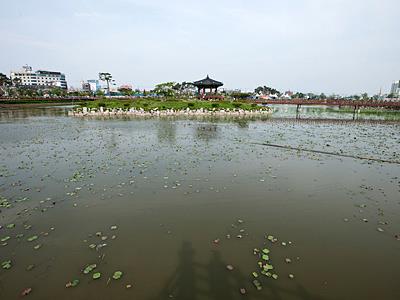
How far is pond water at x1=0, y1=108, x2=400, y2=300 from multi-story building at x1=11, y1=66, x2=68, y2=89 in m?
152

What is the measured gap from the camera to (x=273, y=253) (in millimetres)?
5422

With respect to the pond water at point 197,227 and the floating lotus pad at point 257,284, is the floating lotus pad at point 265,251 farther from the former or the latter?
the floating lotus pad at point 257,284

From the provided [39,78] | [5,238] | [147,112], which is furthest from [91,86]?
[5,238]

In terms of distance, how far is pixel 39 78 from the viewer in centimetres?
14212

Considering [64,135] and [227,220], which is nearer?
[227,220]

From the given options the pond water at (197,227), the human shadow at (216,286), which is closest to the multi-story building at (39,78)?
the pond water at (197,227)

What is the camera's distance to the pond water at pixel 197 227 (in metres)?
4.53

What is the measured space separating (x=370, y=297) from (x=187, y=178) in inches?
273

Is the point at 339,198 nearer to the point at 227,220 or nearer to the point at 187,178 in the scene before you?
the point at 227,220

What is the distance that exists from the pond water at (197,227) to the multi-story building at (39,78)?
152 meters

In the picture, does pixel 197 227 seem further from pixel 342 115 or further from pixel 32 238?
pixel 342 115

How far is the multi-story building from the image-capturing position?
5379 inches

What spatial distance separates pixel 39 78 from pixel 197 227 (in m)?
175

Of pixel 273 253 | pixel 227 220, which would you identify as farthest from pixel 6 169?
pixel 273 253
